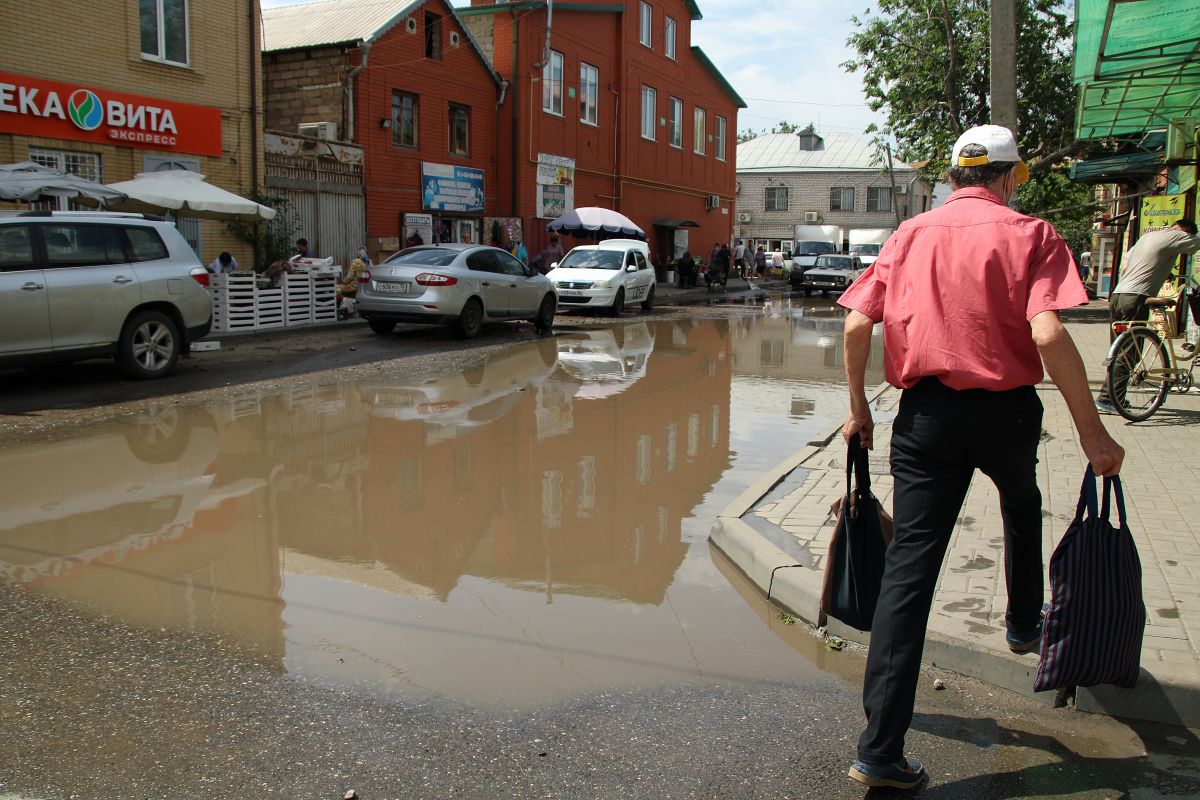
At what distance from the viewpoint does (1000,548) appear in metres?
5.24

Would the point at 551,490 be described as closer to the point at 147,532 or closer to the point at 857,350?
the point at 147,532

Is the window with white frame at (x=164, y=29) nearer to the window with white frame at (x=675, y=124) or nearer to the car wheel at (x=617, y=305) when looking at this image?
the car wheel at (x=617, y=305)

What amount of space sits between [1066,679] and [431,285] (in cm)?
1367

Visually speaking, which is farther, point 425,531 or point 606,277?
point 606,277

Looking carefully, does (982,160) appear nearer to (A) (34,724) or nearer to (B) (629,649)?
(B) (629,649)

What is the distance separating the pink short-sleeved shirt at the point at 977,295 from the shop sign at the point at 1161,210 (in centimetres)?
1342

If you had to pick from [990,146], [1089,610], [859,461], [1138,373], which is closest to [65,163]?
[1138,373]

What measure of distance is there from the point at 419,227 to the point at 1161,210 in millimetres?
16684

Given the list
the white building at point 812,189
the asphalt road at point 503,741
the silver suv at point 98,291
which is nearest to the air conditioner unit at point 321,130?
the silver suv at point 98,291

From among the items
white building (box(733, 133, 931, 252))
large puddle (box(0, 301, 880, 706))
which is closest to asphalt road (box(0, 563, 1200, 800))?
large puddle (box(0, 301, 880, 706))

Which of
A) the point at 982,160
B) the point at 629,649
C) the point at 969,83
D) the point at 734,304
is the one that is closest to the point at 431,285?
the point at 629,649

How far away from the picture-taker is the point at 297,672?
154 inches

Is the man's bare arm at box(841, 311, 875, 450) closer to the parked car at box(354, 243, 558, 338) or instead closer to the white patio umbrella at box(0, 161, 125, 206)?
the white patio umbrella at box(0, 161, 125, 206)

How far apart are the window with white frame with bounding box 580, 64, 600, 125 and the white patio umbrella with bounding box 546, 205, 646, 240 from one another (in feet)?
14.1
